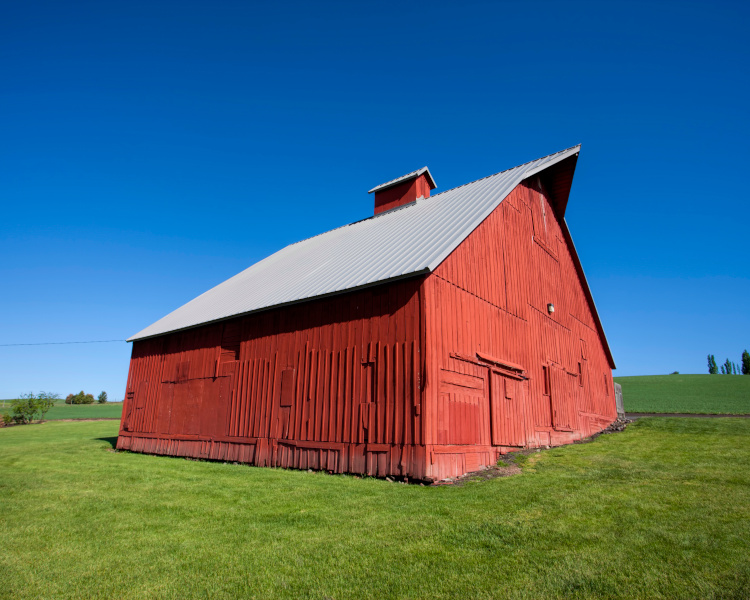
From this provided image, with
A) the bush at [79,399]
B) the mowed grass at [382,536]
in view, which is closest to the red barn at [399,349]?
the mowed grass at [382,536]

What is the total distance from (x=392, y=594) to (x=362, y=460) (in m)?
6.37

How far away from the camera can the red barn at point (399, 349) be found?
10.4 m

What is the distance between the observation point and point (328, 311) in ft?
40.3

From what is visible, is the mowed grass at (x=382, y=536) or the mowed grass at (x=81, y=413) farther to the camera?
the mowed grass at (x=81, y=413)

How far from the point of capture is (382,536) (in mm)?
5621

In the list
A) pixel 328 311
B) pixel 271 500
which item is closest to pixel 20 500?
pixel 271 500

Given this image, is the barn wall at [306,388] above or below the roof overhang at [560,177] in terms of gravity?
below

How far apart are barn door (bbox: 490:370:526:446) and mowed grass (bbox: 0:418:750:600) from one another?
2298mm

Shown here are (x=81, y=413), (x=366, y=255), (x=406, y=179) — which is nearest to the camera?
A: (x=366, y=255)

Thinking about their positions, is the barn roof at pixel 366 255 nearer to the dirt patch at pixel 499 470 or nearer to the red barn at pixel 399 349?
the red barn at pixel 399 349

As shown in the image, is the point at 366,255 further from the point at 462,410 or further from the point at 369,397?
the point at 462,410

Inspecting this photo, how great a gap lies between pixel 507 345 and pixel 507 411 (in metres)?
A: 1.93

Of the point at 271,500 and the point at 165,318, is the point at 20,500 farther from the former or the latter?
the point at 165,318

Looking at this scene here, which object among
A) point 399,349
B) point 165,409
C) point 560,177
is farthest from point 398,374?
point 560,177
